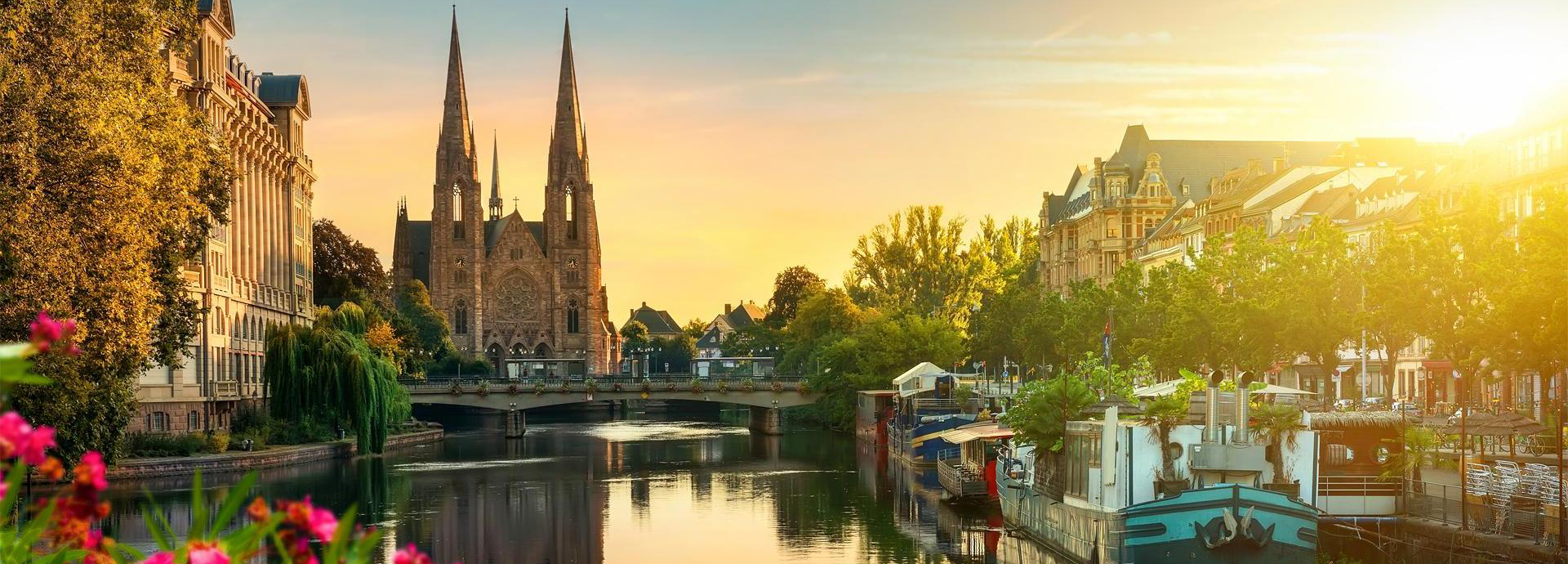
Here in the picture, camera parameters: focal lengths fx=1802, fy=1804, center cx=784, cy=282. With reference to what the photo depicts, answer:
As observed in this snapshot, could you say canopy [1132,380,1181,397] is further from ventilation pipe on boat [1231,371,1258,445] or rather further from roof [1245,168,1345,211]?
roof [1245,168,1345,211]

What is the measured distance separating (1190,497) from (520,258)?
15320cm

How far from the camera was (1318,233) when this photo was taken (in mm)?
65062

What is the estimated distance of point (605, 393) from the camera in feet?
360

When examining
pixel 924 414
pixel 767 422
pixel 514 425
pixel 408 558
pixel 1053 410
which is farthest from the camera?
pixel 767 422

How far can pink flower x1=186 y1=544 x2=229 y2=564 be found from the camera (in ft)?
19.0

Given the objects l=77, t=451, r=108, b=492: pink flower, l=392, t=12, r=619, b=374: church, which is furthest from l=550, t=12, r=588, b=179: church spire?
l=77, t=451, r=108, b=492: pink flower

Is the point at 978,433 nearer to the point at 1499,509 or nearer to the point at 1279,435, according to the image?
the point at 1279,435

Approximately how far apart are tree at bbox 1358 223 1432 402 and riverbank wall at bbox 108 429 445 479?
34.4m

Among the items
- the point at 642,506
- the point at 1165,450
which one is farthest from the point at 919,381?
the point at 1165,450

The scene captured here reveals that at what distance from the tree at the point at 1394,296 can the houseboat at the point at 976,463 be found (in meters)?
11.4

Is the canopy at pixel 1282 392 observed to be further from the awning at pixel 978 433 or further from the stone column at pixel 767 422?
the stone column at pixel 767 422

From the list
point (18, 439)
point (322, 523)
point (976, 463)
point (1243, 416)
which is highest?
point (18, 439)

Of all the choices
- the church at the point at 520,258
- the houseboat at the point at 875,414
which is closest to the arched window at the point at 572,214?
the church at the point at 520,258

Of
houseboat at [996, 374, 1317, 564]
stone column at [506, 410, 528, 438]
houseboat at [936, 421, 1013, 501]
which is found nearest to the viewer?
houseboat at [996, 374, 1317, 564]
